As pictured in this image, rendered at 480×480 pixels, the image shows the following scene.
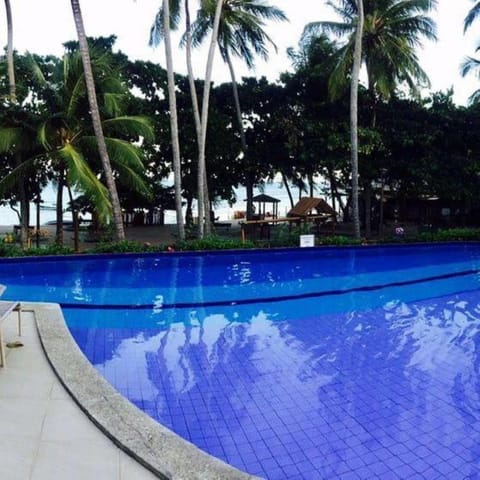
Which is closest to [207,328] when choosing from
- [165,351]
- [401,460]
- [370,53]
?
[165,351]

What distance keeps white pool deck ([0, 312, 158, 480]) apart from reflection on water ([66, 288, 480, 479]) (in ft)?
3.78

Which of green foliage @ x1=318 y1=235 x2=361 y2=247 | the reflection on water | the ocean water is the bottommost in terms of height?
the reflection on water

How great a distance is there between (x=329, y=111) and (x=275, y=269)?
9353mm

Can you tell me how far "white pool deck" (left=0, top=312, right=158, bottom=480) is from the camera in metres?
2.78

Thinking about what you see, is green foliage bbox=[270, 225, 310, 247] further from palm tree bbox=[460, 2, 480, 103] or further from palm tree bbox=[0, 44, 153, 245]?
palm tree bbox=[460, 2, 480, 103]

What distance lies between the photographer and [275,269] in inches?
516

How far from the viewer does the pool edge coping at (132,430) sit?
9.21ft

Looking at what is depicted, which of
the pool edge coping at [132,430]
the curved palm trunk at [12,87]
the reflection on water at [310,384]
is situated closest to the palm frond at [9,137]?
the curved palm trunk at [12,87]

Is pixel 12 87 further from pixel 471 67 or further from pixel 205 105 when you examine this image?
pixel 471 67

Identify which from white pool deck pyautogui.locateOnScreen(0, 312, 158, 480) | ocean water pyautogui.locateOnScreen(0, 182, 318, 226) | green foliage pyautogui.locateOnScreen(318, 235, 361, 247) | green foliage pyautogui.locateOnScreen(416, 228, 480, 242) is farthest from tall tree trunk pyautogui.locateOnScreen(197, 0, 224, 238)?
white pool deck pyautogui.locateOnScreen(0, 312, 158, 480)

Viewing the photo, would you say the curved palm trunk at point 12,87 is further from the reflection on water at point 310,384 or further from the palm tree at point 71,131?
the reflection on water at point 310,384

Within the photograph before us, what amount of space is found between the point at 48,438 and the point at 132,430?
57 cm

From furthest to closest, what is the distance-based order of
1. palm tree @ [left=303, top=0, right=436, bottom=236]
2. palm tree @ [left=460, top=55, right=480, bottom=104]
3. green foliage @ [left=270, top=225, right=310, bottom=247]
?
palm tree @ [left=460, top=55, right=480, bottom=104], palm tree @ [left=303, top=0, right=436, bottom=236], green foliage @ [left=270, top=225, right=310, bottom=247]

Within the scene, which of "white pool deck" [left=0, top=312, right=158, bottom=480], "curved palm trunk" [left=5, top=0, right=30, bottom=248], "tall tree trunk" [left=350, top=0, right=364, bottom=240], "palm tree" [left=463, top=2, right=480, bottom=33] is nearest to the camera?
"white pool deck" [left=0, top=312, right=158, bottom=480]
